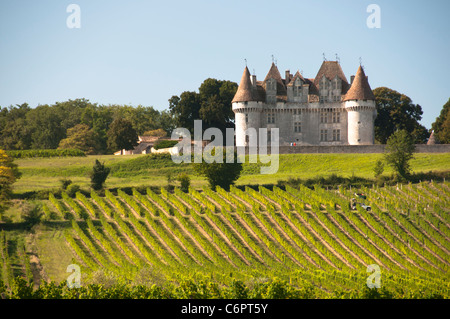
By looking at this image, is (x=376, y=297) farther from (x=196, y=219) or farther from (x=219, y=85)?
(x=219, y=85)

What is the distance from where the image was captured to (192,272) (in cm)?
4134

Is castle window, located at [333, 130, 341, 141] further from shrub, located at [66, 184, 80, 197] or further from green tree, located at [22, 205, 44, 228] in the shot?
green tree, located at [22, 205, 44, 228]

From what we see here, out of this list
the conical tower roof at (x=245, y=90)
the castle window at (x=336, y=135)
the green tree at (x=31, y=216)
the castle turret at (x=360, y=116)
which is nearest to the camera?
the green tree at (x=31, y=216)

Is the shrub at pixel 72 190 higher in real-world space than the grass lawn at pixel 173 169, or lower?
lower

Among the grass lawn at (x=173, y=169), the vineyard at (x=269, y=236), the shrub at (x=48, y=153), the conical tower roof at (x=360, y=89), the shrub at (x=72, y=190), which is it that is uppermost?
the conical tower roof at (x=360, y=89)

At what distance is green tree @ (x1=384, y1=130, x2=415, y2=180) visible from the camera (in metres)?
61.4

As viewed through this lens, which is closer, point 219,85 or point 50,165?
point 50,165

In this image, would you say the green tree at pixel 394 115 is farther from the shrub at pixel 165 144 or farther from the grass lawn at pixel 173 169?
the shrub at pixel 165 144

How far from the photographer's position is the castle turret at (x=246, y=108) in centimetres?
7438

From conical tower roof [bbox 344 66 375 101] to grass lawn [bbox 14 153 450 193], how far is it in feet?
23.0

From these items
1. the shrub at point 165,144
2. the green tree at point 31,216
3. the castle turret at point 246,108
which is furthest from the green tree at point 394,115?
the green tree at point 31,216

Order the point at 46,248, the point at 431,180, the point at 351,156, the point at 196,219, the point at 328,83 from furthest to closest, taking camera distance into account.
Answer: the point at 328,83, the point at 351,156, the point at 431,180, the point at 196,219, the point at 46,248

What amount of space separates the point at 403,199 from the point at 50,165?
3668 cm

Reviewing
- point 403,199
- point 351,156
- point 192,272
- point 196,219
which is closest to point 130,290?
point 192,272
